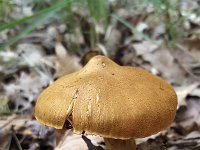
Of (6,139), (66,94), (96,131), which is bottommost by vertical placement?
(6,139)

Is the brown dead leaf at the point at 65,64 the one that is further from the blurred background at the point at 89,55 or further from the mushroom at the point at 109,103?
the mushroom at the point at 109,103

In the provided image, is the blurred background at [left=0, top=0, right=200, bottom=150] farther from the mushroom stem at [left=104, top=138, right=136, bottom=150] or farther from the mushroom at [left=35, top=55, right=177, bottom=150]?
the mushroom at [left=35, top=55, right=177, bottom=150]

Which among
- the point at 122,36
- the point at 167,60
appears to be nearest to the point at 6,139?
the point at 167,60

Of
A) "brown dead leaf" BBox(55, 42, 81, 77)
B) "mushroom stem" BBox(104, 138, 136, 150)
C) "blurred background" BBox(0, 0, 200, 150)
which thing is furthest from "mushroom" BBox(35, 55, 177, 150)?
"brown dead leaf" BBox(55, 42, 81, 77)

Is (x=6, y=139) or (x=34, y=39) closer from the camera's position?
(x=6, y=139)

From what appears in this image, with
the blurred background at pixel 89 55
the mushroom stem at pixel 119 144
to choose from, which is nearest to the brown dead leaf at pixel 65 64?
the blurred background at pixel 89 55

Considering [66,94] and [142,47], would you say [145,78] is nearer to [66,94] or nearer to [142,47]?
[66,94]

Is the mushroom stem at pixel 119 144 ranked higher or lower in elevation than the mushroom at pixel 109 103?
lower

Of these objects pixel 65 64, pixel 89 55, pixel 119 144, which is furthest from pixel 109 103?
pixel 65 64
